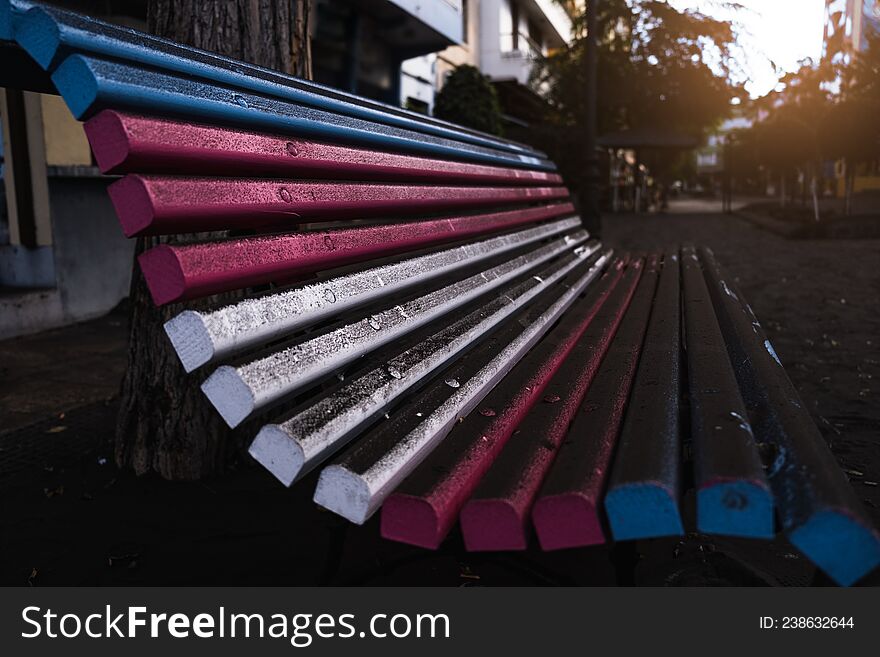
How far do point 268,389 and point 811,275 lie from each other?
27.9 ft

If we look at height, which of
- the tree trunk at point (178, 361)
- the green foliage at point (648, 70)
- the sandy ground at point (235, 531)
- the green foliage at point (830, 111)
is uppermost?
the green foliage at point (648, 70)

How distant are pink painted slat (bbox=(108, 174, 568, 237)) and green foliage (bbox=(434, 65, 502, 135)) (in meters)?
12.5

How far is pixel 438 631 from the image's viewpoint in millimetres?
1506

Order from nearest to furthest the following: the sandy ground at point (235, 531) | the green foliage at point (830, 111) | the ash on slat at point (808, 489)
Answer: the ash on slat at point (808, 489)
the sandy ground at point (235, 531)
the green foliage at point (830, 111)

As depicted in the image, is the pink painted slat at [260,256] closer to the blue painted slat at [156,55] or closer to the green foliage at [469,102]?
the blue painted slat at [156,55]

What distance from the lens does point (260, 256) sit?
1.30 m

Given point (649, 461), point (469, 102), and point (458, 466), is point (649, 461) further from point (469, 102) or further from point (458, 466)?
point (469, 102)

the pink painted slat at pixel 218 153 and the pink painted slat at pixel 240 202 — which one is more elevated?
the pink painted slat at pixel 218 153

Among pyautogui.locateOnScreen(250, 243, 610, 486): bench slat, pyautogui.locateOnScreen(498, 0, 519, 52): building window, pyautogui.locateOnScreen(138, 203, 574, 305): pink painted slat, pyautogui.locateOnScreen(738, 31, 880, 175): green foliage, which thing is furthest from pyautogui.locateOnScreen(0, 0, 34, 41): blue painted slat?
pyautogui.locateOnScreen(498, 0, 519, 52): building window

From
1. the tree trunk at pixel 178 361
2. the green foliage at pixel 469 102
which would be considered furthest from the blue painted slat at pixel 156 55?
the green foliage at pixel 469 102

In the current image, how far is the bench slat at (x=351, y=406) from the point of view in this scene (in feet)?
3.88

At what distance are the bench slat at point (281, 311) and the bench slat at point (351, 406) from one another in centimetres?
13

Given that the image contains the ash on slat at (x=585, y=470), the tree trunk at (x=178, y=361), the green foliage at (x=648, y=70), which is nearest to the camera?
the ash on slat at (x=585, y=470)

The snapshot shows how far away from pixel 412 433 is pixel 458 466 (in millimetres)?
101
